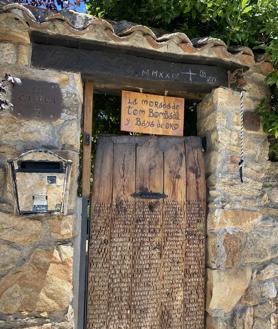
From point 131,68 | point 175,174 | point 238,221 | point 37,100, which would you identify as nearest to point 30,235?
point 37,100

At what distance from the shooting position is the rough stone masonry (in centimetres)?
195

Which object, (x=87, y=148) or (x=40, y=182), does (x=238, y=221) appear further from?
(x=40, y=182)

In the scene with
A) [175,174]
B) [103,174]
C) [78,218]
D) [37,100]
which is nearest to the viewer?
[37,100]

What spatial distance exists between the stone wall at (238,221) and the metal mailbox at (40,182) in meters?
1.10

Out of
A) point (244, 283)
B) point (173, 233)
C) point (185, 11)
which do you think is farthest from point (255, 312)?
point (185, 11)

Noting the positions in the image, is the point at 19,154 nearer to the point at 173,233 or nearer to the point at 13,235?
the point at 13,235

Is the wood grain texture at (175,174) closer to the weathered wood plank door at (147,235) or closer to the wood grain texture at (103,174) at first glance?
the weathered wood plank door at (147,235)

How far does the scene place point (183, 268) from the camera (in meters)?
2.48

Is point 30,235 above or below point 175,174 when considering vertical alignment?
below

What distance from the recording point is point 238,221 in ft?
8.05

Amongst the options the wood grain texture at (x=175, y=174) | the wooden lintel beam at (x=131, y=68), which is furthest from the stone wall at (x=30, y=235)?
the wood grain texture at (x=175, y=174)

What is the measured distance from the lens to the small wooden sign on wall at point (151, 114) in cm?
249

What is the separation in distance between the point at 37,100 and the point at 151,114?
85 centimetres

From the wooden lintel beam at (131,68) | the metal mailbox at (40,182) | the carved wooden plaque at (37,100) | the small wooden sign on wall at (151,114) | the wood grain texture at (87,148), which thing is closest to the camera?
the metal mailbox at (40,182)
